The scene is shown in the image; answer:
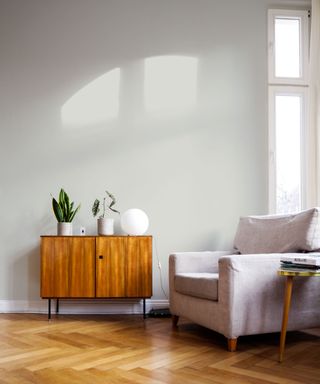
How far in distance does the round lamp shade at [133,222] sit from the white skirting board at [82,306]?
0.65 m

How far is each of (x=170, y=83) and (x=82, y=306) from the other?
2031mm

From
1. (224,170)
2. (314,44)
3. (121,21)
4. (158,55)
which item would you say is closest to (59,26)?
(121,21)

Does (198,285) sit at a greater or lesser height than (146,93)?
lesser

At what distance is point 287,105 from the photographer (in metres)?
4.18

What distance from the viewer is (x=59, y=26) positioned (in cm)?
408

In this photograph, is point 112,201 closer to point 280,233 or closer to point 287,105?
point 280,233

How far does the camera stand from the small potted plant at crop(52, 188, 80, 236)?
365cm

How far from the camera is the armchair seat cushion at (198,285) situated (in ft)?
9.01

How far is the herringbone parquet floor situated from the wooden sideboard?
0.25 metres

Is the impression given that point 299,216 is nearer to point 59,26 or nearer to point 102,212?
point 102,212

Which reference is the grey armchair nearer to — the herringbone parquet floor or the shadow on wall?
the herringbone parquet floor

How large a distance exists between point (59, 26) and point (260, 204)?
233cm

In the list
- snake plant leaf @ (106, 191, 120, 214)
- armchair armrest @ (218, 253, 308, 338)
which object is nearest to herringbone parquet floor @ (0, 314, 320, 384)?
armchair armrest @ (218, 253, 308, 338)

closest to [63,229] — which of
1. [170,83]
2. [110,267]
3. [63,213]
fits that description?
[63,213]
